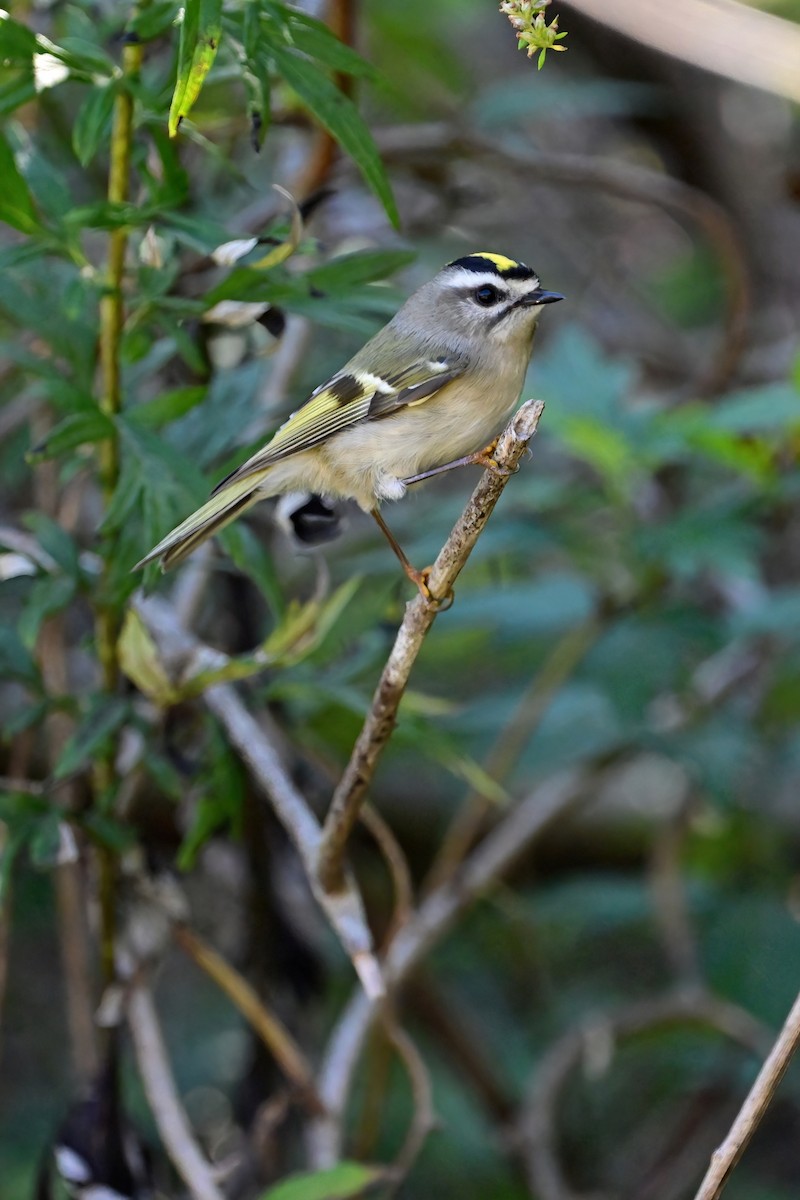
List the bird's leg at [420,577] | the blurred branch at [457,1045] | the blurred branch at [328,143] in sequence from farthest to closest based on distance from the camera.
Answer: the blurred branch at [457,1045], the blurred branch at [328,143], the bird's leg at [420,577]

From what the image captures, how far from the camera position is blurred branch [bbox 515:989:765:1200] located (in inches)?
A: 93.0

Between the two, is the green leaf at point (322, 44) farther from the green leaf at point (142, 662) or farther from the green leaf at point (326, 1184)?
the green leaf at point (326, 1184)

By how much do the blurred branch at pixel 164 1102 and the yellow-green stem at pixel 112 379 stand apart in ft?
0.34

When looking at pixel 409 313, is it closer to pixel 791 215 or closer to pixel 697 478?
pixel 697 478

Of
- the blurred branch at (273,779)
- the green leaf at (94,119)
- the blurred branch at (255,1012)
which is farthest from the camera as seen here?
the blurred branch at (255,1012)

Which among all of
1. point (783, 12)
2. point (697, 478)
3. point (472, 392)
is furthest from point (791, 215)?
point (472, 392)

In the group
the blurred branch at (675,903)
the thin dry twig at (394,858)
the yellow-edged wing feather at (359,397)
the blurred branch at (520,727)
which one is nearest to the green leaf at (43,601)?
the yellow-edged wing feather at (359,397)

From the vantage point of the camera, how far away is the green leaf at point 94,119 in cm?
144

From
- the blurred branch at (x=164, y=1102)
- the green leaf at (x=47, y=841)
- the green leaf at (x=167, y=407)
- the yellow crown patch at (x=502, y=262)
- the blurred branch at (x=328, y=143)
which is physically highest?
the blurred branch at (x=328, y=143)

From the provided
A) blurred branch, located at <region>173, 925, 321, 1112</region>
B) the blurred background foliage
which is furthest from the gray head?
blurred branch, located at <region>173, 925, 321, 1112</region>

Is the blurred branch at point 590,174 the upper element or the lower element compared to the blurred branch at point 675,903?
upper

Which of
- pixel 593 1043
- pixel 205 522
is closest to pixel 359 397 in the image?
pixel 205 522

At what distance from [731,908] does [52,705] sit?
177cm

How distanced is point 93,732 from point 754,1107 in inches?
37.1
